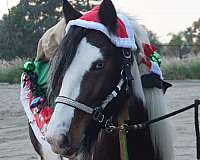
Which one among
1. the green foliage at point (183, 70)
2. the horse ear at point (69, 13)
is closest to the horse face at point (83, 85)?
the horse ear at point (69, 13)

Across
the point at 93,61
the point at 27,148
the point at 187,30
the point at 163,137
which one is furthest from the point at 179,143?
the point at 187,30

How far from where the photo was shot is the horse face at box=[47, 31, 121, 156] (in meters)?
2.85

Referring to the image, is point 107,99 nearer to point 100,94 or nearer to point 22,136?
point 100,94

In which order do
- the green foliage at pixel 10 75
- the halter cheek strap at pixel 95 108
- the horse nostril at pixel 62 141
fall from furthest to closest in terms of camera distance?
the green foliage at pixel 10 75 < the halter cheek strap at pixel 95 108 < the horse nostril at pixel 62 141

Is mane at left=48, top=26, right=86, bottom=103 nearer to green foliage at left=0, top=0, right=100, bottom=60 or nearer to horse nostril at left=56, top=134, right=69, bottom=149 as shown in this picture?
horse nostril at left=56, top=134, right=69, bottom=149

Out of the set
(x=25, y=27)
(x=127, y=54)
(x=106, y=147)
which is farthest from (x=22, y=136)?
(x=25, y=27)

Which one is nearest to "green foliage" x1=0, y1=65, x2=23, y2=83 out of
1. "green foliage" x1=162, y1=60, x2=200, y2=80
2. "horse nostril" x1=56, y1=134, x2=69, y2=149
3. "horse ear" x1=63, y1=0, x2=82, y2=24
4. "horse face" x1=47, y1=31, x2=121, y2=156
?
"green foliage" x1=162, y1=60, x2=200, y2=80

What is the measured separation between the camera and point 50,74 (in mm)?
3145

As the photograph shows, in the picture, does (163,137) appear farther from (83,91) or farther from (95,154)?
(83,91)

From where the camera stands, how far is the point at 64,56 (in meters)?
3.02

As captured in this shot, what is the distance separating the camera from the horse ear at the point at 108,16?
3.06m

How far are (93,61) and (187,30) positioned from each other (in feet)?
228

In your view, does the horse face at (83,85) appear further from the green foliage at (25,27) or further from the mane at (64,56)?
the green foliage at (25,27)

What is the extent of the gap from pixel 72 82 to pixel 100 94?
0.18 metres
